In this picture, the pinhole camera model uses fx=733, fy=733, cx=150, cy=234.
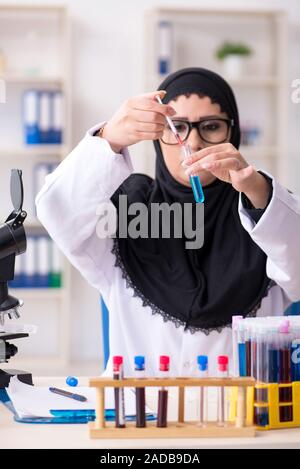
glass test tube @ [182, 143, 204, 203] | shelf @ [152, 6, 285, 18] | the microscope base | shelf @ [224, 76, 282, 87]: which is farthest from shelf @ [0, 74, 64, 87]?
the microscope base

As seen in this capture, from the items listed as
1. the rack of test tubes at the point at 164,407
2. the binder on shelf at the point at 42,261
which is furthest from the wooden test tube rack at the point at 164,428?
the binder on shelf at the point at 42,261

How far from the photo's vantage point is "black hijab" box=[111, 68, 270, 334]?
5.66ft

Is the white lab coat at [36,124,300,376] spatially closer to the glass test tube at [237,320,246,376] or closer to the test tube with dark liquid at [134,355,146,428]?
the glass test tube at [237,320,246,376]

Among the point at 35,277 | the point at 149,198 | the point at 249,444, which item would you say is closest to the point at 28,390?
the point at 249,444

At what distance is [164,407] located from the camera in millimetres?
1131

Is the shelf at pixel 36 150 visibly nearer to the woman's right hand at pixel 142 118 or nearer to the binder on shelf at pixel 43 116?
the binder on shelf at pixel 43 116

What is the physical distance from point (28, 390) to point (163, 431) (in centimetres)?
35

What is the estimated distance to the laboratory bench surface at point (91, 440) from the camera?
3.51 feet

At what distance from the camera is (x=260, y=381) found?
1.20 metres

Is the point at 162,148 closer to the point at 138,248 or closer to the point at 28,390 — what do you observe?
the point at 138,248

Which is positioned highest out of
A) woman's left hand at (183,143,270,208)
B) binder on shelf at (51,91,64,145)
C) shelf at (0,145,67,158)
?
binder on shelf at (51,91,64,145)

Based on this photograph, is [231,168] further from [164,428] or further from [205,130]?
[164,428]

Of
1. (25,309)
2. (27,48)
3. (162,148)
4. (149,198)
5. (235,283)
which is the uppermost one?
(27,48)
